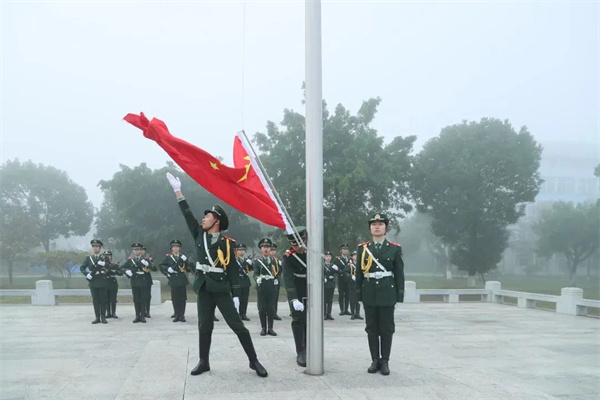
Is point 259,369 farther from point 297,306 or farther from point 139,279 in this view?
point 139,279

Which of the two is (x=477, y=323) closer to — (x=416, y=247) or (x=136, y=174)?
(x=136, y=174)

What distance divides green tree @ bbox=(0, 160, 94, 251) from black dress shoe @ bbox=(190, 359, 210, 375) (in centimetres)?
2219

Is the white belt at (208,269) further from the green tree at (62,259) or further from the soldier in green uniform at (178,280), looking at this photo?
the green tree at (62,259)

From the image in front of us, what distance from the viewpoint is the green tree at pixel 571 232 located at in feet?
59.7

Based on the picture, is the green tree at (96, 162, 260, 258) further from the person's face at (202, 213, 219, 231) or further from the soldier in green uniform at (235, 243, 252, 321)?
the person's face at (202, 213, 219, 231)

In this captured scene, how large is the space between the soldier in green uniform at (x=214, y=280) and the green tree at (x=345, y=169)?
13779 millimetres

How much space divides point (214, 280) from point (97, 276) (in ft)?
24.0

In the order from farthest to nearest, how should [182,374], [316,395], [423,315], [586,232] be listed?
[586,232] → [423,315] → [182,374] → [316,395]

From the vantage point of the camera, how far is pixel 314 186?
5.20 meters

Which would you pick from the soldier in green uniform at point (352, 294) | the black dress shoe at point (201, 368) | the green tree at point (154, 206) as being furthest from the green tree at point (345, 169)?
the black dress shoe at point (201, 368)

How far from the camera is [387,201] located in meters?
21.5

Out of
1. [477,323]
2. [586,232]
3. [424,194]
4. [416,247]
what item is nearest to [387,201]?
[424,194]

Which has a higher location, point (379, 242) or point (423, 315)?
point (379, 242)

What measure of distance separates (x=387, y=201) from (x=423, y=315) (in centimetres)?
833
